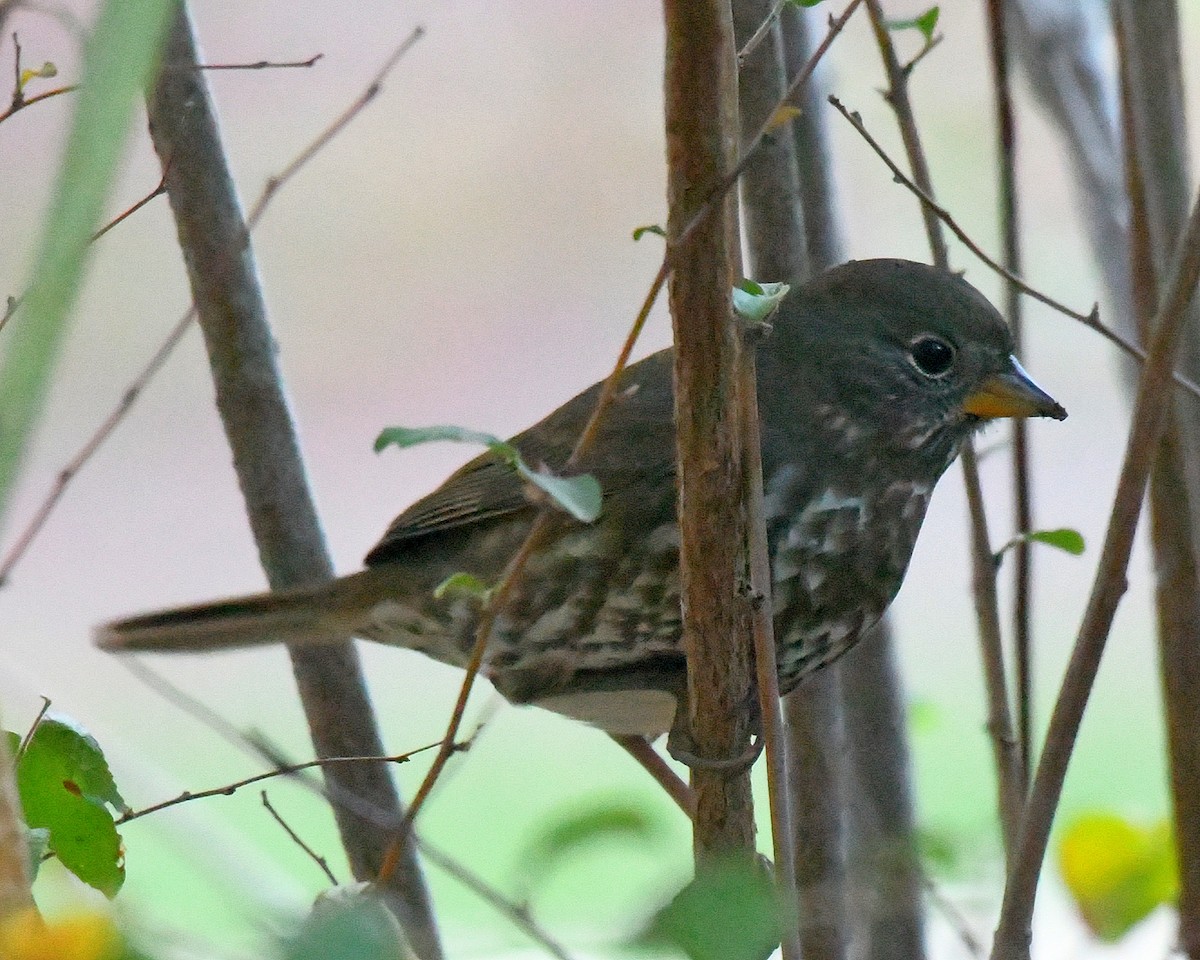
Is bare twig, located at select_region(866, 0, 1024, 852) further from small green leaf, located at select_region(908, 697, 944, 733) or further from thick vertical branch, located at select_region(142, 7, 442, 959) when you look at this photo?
thick vertical branch, located at select_region(142, 7, 442, 959)

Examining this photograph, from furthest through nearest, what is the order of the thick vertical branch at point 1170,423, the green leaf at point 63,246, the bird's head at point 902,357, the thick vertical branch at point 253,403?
the bird's head at point 902,357
the thick vertical branch at point 253,403
the thick vertical branch at point 1170,423
the green leaf at point 63,246

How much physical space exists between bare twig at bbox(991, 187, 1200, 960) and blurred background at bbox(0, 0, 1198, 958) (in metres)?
3.83

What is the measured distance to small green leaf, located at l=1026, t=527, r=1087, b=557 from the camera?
1.59m

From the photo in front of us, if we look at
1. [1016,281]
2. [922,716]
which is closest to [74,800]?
[1016,281]

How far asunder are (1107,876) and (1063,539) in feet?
1.13

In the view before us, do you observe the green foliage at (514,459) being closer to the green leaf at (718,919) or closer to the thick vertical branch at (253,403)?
the green leaf at (718,919)

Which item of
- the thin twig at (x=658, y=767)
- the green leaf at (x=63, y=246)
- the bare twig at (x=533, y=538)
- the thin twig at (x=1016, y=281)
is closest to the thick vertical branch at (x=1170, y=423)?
the thin twig at (x=1016, y=281)

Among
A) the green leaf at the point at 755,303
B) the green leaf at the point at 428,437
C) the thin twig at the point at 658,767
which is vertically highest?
the green leaf at the point at 755,303

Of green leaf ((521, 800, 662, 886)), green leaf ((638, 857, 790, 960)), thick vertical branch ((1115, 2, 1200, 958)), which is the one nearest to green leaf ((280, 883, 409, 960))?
green leaf ((638, 857, 790, 960))

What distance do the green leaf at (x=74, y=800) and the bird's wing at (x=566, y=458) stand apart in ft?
2.74

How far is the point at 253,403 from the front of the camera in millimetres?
2027

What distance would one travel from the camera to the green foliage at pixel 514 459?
109 cm

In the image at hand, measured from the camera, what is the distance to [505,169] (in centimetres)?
615

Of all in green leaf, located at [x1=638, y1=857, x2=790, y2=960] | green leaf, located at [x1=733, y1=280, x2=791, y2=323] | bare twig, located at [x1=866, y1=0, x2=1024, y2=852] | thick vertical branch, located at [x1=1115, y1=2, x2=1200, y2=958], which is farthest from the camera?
bare twig, located at [x1=866, y1=0, x2=1024, y2=852]
